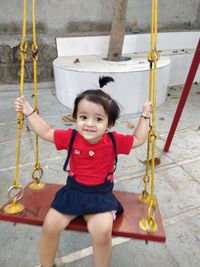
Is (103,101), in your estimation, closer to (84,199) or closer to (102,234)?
(84,199)

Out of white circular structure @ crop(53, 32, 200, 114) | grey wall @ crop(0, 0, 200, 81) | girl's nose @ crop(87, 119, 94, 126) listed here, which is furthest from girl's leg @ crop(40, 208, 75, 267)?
grey wall @ crop(0, 0, 200, 81)

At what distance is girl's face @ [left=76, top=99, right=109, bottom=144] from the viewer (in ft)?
4.60

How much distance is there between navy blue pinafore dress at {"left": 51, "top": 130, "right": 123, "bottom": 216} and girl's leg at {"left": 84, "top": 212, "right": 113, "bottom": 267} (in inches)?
1.4

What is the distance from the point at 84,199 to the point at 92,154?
0.24 m

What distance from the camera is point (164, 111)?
4.30 meters

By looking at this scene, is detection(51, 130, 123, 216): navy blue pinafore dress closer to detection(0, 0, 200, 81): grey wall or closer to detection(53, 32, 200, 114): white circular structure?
detection(53, 32, 200, 114): white circular structure

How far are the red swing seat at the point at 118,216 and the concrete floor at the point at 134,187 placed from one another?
0.40 m

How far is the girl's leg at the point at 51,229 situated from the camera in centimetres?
139

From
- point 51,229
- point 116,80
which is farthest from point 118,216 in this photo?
point 116,80

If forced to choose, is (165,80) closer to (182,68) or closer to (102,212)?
(182,68)

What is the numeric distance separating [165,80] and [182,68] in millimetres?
1337

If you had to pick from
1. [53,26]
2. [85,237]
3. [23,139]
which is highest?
[53,26]

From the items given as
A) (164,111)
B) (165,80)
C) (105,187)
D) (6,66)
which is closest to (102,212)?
(105,187)

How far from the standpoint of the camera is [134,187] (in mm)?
2467
